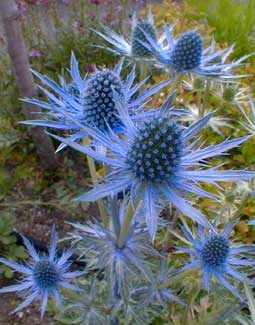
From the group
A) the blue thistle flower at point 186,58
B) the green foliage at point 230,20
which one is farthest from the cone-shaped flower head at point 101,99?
the green foliage at point 230,20

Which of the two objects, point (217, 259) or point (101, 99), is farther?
point (217, 259)

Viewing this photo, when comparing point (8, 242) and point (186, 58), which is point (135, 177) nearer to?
point (186, 58)

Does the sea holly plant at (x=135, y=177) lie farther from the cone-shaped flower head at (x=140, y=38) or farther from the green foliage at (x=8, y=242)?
the green foliage at (x=8, y=242)

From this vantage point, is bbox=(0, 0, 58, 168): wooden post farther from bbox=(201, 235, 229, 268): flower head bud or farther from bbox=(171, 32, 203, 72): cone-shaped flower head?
bbox=(201, 235, 229, 268): flower head bud

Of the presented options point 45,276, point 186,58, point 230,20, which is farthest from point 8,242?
point 230,20

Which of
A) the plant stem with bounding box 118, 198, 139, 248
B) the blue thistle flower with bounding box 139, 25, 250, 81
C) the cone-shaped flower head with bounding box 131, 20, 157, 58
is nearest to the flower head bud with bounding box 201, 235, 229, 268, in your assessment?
the plant stem with bounding box 118, 198, 139, 248

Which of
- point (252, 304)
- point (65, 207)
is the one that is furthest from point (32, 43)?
point (252, 304)

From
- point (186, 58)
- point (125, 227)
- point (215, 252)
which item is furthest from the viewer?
point (186, 58)
